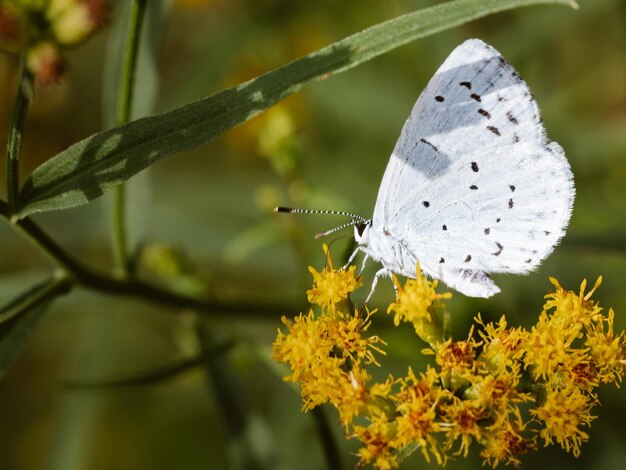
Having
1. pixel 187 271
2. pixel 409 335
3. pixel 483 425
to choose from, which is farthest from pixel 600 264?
pixel 187 271

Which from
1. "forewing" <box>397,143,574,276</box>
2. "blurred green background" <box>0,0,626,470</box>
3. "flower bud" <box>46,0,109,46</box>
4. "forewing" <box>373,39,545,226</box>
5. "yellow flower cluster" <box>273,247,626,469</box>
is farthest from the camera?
"blurred green background" <box>0,0,626,470</box>

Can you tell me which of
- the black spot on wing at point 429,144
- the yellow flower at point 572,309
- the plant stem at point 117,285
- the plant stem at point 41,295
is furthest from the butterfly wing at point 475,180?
the plant stem at point 41,295

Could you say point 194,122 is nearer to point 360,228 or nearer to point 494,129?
point 360,228

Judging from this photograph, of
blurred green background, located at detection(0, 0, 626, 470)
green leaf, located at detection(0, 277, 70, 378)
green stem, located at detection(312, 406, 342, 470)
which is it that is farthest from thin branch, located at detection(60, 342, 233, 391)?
green stem, located at detection(312, 406, 342, 470)

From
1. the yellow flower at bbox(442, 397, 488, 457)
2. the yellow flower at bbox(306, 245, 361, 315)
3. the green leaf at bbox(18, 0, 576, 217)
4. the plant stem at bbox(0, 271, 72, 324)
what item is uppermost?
the green leaf at bbox(18, 0, 576, 217)

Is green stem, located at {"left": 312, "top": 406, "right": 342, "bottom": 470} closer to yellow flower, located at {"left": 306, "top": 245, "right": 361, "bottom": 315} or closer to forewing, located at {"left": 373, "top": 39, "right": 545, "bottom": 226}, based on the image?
yellow flower, located at {"left": 306, "top": 245, "right": 361, "bottom": 315}

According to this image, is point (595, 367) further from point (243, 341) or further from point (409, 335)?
point (243, 341)
